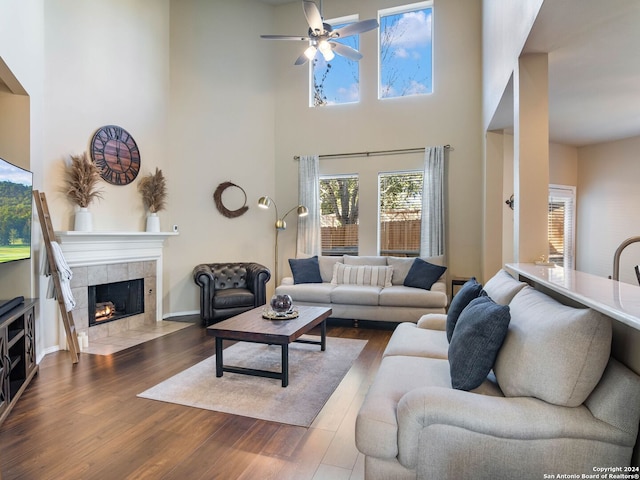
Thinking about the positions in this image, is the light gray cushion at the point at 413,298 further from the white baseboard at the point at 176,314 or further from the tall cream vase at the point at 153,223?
the tall cream vase at the point at 153,223

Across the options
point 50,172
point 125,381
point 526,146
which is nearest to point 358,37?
point 526,146

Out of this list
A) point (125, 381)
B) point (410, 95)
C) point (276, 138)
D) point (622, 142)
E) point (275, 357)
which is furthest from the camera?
point (276, 138)

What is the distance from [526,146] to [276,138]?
4.59m

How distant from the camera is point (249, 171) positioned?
6.27 m

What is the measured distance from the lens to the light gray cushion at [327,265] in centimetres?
569

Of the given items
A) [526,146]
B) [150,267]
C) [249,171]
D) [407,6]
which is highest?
[407,6]

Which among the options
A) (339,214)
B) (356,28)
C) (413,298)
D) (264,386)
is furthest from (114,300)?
(356,28)

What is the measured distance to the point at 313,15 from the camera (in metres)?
3.64

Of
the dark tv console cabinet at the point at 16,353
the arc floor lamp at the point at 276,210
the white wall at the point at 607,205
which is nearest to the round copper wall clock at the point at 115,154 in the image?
the arc floor lamp at the point at 276,210

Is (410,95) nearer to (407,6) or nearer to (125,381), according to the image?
(407,6)

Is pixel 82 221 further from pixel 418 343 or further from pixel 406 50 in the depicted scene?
pixel 406 50

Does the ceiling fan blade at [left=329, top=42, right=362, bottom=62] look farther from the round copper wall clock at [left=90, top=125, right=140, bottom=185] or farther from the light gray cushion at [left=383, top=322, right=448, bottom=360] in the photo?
the light gray cushion at [left=383, top=322, right=448, bottom=360]

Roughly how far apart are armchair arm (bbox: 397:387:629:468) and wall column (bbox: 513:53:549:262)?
1.72 meters

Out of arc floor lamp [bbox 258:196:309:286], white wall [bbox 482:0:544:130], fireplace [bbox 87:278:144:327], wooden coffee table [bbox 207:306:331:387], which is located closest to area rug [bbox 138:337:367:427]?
wooden coffee table [bbox 207:306:331:387]
